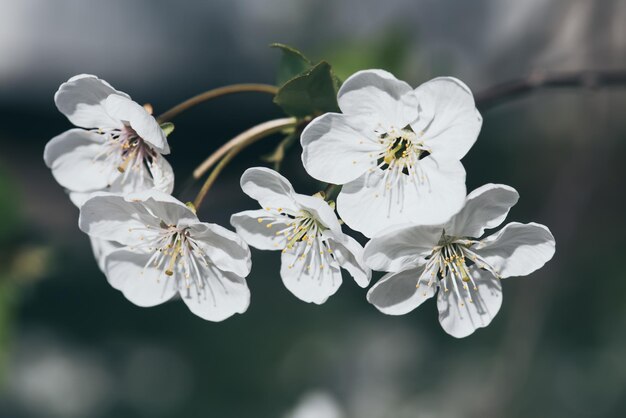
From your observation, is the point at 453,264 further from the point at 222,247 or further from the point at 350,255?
the point at 222,247

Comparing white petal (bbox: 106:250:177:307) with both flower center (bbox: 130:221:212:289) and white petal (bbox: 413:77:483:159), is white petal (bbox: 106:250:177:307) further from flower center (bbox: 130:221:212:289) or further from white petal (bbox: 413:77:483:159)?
white petal (bbox: 413:77:483:159)

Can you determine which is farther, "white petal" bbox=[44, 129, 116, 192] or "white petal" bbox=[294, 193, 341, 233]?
"white petal" bbox=[44, 129, 116, 192]

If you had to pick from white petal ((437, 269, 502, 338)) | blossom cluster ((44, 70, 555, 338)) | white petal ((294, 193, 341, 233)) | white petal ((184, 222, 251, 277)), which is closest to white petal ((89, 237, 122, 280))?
blossom cluster ((44, 70, 555, 338))

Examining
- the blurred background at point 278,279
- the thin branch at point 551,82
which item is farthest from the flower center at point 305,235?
the blurred background at point 278,279

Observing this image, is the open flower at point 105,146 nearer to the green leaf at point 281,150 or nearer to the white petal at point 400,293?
the green leaf at point 281,150

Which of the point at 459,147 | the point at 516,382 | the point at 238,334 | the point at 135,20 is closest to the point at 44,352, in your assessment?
the point at 238,334

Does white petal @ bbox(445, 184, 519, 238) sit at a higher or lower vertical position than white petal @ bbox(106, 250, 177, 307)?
higher

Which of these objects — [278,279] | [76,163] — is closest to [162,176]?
[76,163]

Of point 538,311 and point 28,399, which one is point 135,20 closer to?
point 28,399
